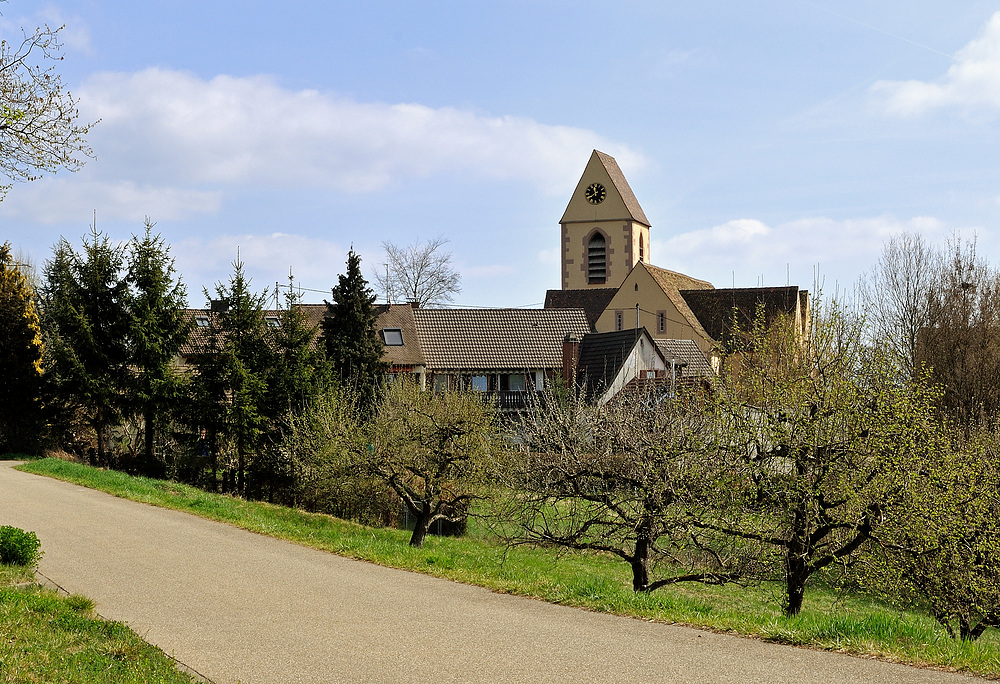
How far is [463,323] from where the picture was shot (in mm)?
53062

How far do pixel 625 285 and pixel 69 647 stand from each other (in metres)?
58.8

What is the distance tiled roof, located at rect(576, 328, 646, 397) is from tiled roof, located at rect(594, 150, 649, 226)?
93.4 feet

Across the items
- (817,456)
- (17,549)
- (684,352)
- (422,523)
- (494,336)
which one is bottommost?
(422,523)

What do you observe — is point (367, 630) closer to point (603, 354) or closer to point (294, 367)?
point (294, 367)

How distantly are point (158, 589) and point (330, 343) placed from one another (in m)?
29.8

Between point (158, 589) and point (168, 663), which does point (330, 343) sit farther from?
point (168, 663)

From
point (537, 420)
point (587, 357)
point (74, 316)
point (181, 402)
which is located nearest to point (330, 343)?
point (181, 402)

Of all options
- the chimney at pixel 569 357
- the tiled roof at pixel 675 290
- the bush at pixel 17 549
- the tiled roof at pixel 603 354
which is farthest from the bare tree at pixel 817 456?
the tiled roof at pixel 675 290

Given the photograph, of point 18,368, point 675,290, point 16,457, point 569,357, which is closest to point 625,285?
point 675,290

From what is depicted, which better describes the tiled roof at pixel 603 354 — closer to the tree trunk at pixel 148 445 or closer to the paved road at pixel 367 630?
the tree trunk at pixel 148 445

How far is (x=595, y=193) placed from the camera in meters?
78.8

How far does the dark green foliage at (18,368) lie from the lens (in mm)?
32969

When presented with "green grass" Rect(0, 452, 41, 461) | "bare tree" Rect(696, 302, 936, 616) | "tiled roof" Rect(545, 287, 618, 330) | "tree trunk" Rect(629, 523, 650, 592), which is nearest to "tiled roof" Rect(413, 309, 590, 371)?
"tiled roof" Rect(545, 287, 618, 330)

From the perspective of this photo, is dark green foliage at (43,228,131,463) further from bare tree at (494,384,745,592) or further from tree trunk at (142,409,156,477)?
bare tree at (494,384,745,592)
